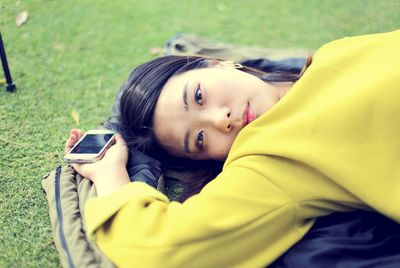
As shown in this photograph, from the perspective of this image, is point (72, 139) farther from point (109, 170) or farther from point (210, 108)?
point (210, 108)

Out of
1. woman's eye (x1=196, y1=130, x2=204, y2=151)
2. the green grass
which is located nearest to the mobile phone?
the green grass

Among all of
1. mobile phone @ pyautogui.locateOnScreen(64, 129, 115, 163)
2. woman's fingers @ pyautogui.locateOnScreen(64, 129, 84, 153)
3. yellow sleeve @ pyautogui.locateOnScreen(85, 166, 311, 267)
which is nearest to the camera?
yellow sleeve @ pyautogui.locateOnScreen(85, 166, 311, 267)

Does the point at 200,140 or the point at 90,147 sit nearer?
the point at 200,140

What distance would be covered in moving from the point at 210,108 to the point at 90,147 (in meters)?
0.47

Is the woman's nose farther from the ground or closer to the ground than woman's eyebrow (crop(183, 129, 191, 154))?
farther from the ground

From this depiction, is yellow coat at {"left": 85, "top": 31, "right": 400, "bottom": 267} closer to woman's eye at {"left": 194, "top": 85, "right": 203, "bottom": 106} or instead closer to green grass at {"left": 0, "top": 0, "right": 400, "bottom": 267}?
woman's eye at {"left": 194, "top": 85, "right": 203, "bottom": 106}

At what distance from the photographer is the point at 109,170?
1.73 meters

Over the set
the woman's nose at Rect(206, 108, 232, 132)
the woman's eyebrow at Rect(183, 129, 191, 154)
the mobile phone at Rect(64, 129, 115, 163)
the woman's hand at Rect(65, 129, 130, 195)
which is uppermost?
the woman's nose at Rect(206, 108, 232, 132)

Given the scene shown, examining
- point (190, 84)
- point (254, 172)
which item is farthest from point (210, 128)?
point (254, 172)

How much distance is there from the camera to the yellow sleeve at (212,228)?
1325mm

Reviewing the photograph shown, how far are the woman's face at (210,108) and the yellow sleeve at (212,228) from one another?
242 mm

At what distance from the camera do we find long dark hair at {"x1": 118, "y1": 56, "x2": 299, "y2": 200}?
1.80m

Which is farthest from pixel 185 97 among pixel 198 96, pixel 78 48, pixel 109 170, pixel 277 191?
pixel 78 48

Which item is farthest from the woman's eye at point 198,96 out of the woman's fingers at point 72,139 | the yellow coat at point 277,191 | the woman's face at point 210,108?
the woman's fingers at point 72,139
